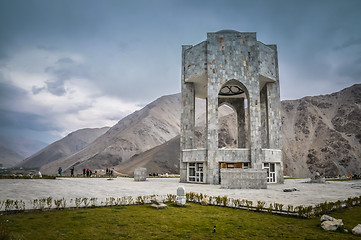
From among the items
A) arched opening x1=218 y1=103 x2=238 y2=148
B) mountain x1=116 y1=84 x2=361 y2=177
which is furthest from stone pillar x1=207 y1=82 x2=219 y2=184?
arched opening x1=218 y1=103 x2=238 y2=148

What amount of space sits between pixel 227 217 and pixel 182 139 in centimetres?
2211

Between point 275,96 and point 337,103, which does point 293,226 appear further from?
point 337,103

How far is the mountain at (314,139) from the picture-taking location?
61469mm

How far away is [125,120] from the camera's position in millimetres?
124188

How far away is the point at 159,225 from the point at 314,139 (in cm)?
7107

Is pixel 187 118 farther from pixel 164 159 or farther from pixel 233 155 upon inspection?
pixel 164 159

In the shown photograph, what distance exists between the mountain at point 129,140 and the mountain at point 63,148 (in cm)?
1647

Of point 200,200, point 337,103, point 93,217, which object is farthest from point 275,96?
point 337,103

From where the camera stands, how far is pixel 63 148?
13362 centimetres

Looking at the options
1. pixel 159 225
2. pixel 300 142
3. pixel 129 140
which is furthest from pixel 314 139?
pixel 159 225

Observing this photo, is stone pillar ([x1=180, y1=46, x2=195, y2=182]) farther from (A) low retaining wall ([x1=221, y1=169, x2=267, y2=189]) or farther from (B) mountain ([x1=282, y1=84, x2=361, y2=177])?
(B) mountain ([x1=282, y1=84, x2=361, y2=177])

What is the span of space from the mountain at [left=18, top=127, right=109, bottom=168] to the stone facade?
101861 mm

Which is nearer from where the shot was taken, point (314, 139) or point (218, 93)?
point (218, 93)

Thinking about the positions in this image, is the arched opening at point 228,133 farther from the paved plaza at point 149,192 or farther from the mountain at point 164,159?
the paved plaza at point 149,192
